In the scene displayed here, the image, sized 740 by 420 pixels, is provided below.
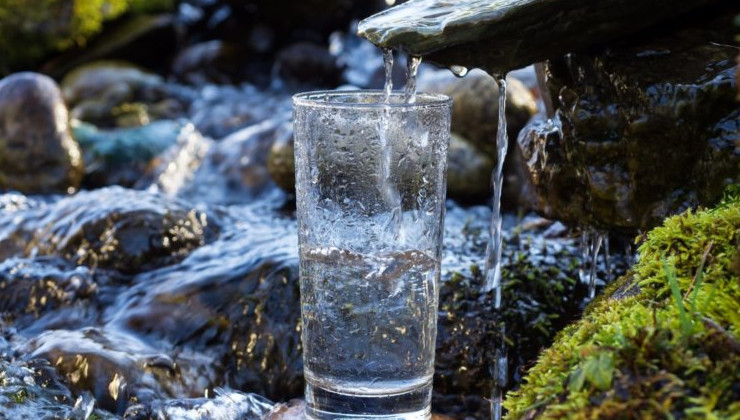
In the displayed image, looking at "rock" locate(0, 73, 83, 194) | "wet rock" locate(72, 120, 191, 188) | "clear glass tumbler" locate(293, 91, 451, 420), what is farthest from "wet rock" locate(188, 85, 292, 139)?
"clear glass tumbler" locate(293, 91, 451, 420)

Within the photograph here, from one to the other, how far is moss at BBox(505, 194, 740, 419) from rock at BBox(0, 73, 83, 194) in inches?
285

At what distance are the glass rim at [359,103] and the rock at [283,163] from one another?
176 inches

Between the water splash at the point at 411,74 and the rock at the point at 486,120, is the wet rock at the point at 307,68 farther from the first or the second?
the water splash at the point at 411,74

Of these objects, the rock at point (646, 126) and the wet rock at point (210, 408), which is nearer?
the rock at point (646, 126)

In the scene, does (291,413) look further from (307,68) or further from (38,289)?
(307,68)

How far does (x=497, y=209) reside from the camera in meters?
3.37

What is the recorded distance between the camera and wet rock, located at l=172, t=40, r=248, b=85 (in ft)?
47.2

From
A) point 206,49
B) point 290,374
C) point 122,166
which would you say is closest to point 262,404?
point 290,374

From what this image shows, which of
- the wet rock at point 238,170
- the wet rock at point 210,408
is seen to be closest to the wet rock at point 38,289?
the wet rock at point 210,408

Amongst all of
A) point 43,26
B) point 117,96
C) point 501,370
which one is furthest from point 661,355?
point 43,26

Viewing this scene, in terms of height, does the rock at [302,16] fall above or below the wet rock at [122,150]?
above

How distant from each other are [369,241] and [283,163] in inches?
194

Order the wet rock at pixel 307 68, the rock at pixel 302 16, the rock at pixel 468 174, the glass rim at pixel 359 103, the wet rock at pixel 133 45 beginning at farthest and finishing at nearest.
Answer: the rock at pixel 302 16, the wet rock at pixel 307 68, the wet rock at pixel 133 45, the rock at pixel 468 174, the glass rim at pixel 359 103

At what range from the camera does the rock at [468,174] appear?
7.27 metres
